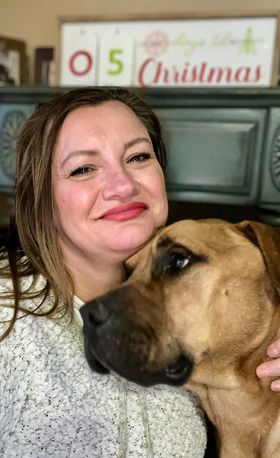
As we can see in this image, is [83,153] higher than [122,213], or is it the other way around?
[83,153]

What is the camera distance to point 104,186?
122 cm

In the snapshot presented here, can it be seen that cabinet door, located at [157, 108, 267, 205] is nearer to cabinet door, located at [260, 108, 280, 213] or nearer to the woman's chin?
cabinet door, located at [260, 108, 280, 213]

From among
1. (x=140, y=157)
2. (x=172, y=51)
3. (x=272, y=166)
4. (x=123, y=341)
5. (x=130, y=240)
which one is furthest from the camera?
(x=172, y=51)

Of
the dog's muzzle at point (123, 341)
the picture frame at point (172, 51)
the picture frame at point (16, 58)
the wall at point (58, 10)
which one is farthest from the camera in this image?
the picture frame at point (16, 58)

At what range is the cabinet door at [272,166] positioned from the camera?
1.79 m

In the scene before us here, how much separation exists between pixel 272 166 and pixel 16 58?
1.24m

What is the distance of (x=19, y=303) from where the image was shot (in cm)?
116

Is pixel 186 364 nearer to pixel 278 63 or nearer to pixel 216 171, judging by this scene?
pixel 216 171

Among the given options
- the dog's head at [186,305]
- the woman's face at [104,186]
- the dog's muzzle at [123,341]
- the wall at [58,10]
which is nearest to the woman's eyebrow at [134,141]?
the woman's face at [104,186]

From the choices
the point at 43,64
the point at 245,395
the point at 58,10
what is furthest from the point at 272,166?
the point at 58,10

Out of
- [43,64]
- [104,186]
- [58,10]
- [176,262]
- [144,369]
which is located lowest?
[144,369]

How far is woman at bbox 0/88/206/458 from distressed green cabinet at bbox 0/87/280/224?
529 millimetres

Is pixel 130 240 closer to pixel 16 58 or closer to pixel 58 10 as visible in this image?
pixel 16 58

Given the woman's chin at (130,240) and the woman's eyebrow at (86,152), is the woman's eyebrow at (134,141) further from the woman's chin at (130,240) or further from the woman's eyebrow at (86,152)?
the woman's chin at (130,240)
